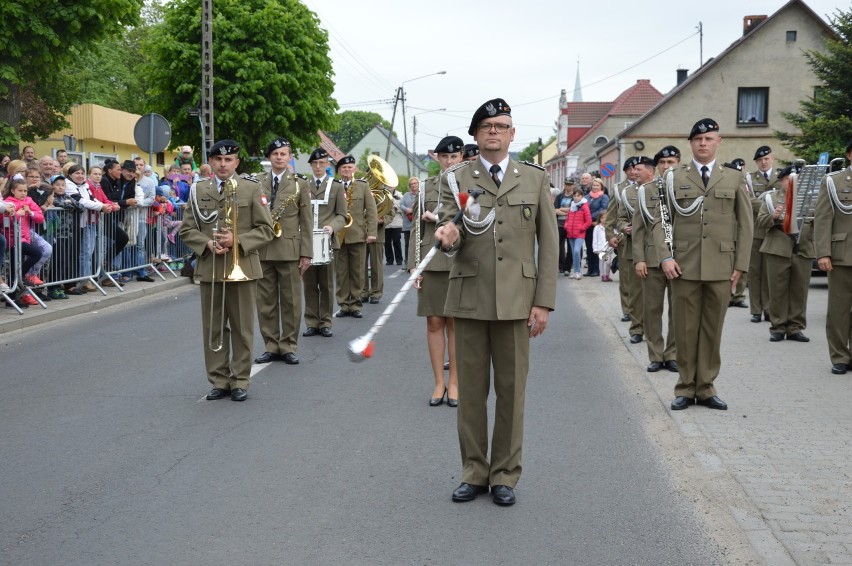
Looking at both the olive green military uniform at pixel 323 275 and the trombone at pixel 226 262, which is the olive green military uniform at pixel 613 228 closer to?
the olive green military uniform at pixel 323 275

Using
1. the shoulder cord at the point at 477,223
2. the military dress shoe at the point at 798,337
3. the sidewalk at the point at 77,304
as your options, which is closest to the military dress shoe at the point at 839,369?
the military dress shoe at the point at 798,337

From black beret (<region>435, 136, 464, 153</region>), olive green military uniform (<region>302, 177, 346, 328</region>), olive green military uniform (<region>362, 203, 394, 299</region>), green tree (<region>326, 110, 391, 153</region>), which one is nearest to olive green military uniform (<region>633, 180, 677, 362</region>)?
black beret (<region>435, 136, 464, 153</region>)

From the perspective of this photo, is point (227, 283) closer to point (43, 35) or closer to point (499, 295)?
point (499, 295)

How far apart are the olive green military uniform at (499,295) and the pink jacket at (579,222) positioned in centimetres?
1679

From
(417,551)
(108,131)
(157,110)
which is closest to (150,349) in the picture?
(417,551)

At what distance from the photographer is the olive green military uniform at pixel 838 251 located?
32.4ft

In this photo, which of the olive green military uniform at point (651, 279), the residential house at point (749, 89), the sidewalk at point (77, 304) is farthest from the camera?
the residential house at point (749, 89)

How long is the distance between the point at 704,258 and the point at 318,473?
12.0 feet

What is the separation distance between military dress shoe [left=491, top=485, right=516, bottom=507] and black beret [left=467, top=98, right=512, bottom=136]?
2.00 meters

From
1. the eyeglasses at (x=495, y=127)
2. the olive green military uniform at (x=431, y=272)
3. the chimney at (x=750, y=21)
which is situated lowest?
the olive green military uniform at (x=431, y=272)

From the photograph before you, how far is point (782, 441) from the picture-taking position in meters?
7.05

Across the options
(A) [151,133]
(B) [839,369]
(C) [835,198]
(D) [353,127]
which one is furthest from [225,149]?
(D) [353,127]

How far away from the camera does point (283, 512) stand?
548 centimetres

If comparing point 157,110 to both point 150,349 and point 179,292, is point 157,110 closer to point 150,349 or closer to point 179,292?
point 179,292
